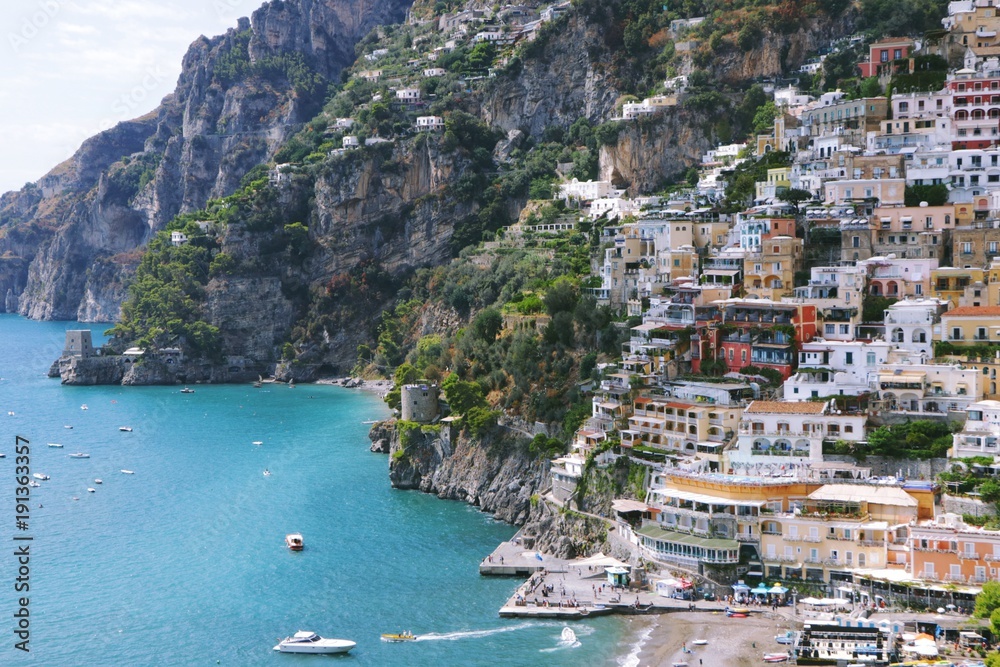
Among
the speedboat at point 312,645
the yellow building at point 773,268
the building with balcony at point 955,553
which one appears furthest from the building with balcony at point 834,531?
the speedboat at point 312,645

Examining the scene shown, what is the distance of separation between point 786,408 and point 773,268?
11.0 metres

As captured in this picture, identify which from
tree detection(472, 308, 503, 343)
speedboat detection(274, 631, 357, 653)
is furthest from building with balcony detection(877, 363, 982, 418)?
tree detection(472, 308, 503, 343)

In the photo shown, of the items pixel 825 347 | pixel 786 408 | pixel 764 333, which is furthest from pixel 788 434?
pixel 764 333

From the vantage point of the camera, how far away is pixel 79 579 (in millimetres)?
52781

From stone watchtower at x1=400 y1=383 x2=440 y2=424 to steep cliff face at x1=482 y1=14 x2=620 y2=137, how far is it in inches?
1481

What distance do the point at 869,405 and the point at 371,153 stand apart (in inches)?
2844

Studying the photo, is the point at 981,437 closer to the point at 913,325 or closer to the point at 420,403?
the point at 913,325

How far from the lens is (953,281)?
54875mm

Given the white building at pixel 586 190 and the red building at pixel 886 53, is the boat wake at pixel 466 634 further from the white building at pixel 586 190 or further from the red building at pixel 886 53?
the white building at pixel 586 190

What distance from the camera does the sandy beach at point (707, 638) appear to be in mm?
39688

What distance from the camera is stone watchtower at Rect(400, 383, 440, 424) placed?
70875mm

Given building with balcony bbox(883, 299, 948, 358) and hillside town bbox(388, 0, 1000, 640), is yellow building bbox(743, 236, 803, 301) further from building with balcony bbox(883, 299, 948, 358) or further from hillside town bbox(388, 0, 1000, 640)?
building with balcony bbox(883, 299, 948, 358)

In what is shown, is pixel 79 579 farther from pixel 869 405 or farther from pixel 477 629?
pixel 869 405

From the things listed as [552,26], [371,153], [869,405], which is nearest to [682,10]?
[552,26]
